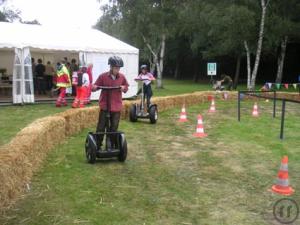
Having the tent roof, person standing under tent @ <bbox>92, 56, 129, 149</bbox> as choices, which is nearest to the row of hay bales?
person standing under tent @ <bbox>92, 56, 129, 149</bbox>

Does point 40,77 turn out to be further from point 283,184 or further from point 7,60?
point 283,184

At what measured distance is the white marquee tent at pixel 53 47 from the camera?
17.6m

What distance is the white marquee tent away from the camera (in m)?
17.6

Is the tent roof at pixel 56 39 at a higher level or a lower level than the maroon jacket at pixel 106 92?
higher

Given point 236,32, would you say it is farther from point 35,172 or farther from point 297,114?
point 35,172

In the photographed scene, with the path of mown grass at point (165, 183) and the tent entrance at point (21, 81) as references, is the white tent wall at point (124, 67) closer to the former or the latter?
the tent entrance at point (21, 81)

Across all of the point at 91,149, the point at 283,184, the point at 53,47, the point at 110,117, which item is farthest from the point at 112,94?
the point at 53,47

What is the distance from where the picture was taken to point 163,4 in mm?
30766

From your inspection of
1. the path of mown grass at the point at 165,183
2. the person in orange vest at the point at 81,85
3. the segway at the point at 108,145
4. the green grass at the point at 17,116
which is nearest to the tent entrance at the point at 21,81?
the green grass at the point at 17,116

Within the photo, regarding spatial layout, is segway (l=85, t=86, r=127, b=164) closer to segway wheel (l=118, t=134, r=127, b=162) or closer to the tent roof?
segway wheel (l=118, t=134, r=127, b=162)

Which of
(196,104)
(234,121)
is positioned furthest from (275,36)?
(234,121)

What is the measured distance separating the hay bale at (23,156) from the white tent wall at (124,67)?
1035 centimetres

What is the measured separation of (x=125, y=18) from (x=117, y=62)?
24768mm

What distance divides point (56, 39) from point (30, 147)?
41.5 ft
